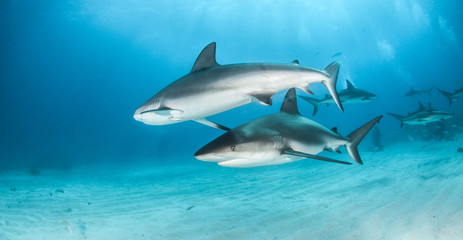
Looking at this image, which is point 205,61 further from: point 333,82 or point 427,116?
point 427,116

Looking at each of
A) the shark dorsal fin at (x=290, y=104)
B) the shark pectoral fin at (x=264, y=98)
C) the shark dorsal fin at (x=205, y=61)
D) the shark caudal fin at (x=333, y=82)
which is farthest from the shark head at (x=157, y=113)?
the shark caudal fin at (x=333, y=82)

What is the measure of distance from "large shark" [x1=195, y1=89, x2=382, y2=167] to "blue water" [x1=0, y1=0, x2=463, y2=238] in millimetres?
12253

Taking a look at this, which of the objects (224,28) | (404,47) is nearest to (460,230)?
(224,28)

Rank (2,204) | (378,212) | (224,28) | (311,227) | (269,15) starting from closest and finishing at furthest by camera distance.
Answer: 1. (311,227)
2. (378,212)
3. (2,204)
4. (269,15)
5. (224,28)

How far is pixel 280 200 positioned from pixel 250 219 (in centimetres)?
158

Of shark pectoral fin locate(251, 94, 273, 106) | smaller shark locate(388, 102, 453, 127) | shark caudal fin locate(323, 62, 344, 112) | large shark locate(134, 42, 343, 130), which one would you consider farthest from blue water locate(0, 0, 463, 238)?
shark pectoral fin locate(251, 94, 273, 106)

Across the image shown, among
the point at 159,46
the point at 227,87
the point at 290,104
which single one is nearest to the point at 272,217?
the point at 290,104

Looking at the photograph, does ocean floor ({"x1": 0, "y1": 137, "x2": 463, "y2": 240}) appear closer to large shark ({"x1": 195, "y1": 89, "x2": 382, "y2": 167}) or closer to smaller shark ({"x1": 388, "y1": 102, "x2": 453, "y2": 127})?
large shark ({"x1": 195, "y1": 89, "x2": 382, "y2": 167})

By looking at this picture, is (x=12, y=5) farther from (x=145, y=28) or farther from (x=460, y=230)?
(x=460, y=230)

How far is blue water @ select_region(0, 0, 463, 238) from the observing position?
106 feet

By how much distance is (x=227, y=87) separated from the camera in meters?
2.41

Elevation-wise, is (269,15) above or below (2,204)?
above

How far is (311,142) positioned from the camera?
2.79 m

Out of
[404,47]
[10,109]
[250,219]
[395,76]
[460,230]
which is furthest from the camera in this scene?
[395,76]
